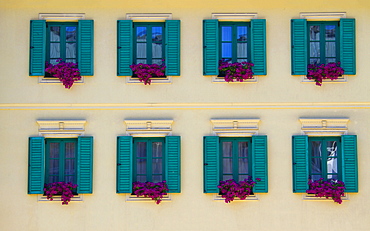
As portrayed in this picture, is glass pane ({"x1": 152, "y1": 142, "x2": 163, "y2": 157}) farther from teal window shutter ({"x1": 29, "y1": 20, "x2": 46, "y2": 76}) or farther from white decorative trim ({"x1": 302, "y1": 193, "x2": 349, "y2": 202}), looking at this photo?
white decorative trim ({"x1": 302, "y1": 193, "x2": 349, "y2": 202})

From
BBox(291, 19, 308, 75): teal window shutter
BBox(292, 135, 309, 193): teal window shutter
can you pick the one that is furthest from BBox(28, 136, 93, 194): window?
BBox(291, 19, 308, 75): teal window shutter

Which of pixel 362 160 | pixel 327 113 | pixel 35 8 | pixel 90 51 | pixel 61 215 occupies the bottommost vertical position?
pixel 61 215

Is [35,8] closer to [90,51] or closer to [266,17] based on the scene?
[90,51]

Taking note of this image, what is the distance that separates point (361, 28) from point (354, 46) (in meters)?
0.48

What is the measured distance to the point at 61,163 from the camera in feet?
48.7

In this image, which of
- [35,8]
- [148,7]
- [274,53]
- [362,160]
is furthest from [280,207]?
[35,8]

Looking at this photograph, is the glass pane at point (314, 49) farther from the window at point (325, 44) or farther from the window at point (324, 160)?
the window at point (324, 160)

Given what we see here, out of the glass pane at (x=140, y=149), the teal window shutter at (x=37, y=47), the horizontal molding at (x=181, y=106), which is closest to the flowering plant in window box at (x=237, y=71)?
the horizontal molding at (x=181, y=106)

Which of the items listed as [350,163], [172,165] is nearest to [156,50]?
[172,165]

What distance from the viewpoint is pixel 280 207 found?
579 inches

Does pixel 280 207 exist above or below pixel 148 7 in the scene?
below

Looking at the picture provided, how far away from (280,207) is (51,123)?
18.6ft

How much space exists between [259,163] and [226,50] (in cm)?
280

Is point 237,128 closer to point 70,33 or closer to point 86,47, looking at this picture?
point 86,47
